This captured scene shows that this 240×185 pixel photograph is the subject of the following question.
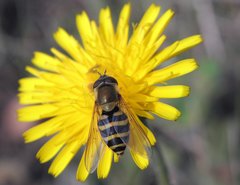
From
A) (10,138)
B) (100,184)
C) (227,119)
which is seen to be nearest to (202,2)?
(227,119)

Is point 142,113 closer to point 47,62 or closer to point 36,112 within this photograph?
point 36,112

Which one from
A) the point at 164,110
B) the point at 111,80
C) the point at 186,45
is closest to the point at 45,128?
the point at 111,80

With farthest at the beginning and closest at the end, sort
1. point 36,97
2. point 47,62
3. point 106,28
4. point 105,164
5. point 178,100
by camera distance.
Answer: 1. point 178,100
2. point 47,62
3. point 106,28
4. point 36,97
5. point 105,164

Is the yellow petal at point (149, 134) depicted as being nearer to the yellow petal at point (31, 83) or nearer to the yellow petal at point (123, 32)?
the yellow petal at point (123, 32)

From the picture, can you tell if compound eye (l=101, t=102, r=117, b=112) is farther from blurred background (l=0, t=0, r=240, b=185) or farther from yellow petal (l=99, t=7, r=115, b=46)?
blurred background (l=0, t=0, r=240, b=185)

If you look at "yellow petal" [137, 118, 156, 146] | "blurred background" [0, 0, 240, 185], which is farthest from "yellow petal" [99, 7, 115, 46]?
"blurred background" [0, 0, 240, 185]
